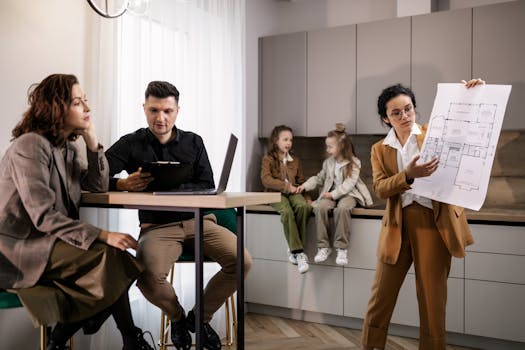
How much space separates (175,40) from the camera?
3.17m

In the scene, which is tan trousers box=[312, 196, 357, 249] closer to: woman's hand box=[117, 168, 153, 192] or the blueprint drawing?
the blueprint drawing

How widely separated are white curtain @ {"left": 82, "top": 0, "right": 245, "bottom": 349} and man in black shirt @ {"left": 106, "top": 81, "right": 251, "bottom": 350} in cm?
25

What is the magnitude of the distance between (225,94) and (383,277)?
1.71m

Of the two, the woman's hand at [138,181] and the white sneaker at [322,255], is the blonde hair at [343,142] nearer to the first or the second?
the white sneaker at [322,255]

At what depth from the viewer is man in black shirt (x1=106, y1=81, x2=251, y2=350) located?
2305 mm

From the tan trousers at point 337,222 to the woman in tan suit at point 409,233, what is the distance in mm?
935

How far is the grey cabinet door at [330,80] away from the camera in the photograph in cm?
398

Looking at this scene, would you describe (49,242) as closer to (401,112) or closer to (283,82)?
(401,112)

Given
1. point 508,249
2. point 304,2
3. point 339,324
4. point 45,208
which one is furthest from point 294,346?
point 304,2

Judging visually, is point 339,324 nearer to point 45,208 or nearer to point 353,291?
point 353,291

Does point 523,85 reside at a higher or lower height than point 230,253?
higher

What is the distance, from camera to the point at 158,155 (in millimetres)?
2701

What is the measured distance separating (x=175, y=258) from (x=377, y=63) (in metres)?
2.27

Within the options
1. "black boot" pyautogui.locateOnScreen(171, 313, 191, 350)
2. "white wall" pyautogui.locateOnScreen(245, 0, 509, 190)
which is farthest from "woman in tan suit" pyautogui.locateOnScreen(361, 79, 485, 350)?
"white wall" pyautogui.locateOnScreen(245, 0, 509, 190)
